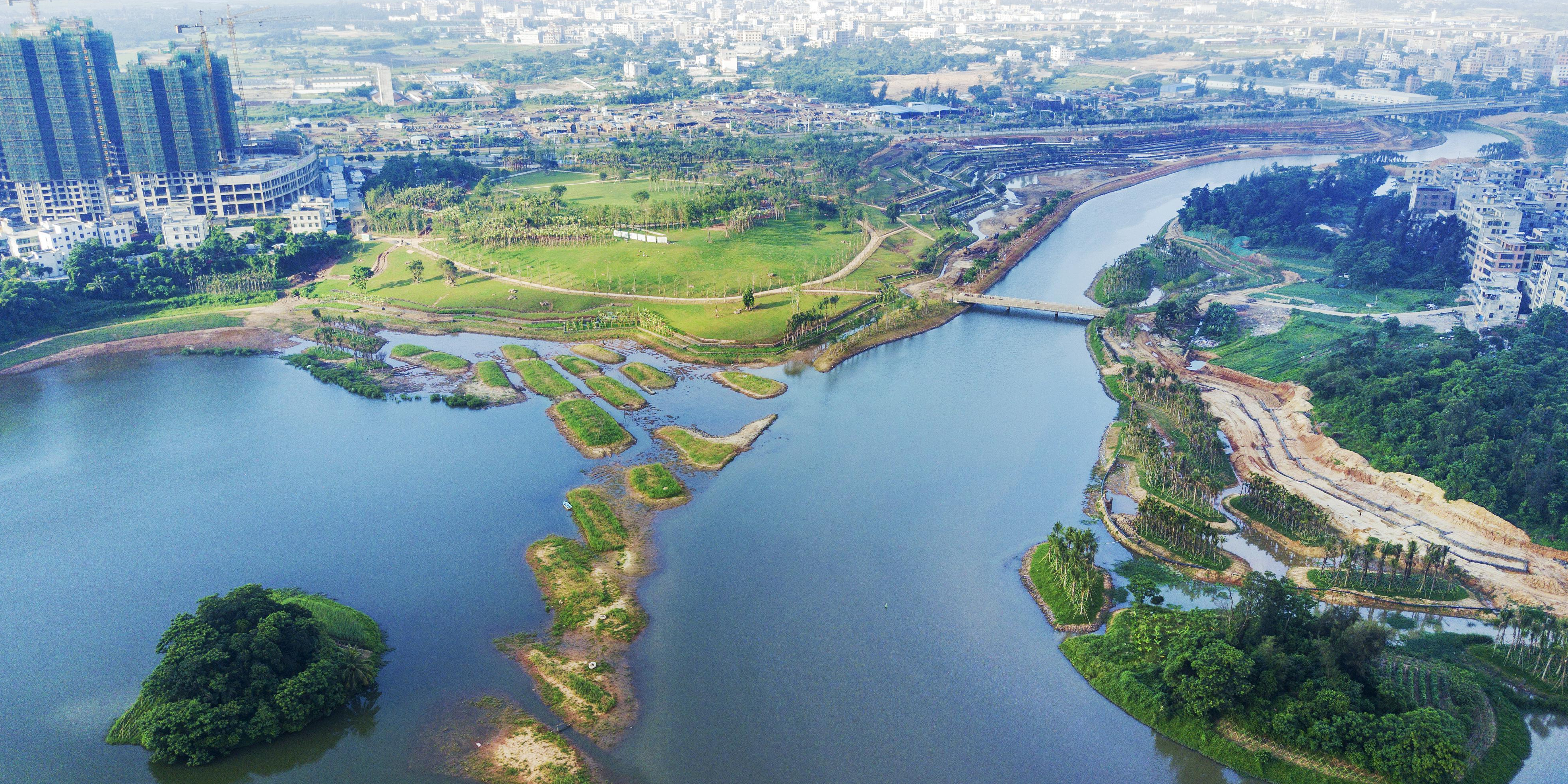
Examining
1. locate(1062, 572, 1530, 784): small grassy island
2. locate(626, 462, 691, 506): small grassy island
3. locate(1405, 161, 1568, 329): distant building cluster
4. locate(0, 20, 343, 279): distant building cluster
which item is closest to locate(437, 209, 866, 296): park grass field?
locate(0, 20, 343, 279): distant building cluster

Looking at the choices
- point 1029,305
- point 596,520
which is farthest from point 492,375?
point 1029,305

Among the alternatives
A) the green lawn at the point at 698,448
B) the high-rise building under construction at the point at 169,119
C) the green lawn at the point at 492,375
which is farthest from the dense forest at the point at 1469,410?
the high-rise building under construction at the point at 169,119

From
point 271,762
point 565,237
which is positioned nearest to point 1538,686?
point 271,762

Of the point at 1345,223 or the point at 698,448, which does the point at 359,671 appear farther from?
the point at 1345,223

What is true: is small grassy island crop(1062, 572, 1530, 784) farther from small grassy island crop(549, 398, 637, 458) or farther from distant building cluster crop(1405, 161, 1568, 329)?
distant building cluster crop(1405, 161, 1568, 329)

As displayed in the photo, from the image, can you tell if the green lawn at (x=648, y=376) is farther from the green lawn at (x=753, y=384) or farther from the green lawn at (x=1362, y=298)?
the green lawn at (x=1362, y=298)

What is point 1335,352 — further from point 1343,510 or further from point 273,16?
point 273,16
